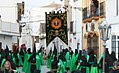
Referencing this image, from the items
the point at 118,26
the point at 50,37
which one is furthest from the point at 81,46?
the point at 50,37

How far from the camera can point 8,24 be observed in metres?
42.5

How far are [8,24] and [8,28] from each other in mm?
461

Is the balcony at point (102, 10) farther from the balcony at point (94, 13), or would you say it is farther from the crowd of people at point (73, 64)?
the crowd of people at point (73, 64)

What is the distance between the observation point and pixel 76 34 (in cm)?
4050

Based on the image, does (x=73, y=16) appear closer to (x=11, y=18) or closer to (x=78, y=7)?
(x=78, y=7)

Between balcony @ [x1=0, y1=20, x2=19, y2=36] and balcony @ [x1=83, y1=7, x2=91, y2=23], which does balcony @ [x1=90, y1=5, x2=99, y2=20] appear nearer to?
balcony @ [x1=83, y1=7, x2=91, y2=23]

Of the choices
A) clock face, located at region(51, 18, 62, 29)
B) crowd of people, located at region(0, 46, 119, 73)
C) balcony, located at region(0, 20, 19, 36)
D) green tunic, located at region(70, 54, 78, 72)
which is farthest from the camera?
balcony, located at region(0, 20, 19, 36)

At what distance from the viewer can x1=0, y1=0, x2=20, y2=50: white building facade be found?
41.9 metres

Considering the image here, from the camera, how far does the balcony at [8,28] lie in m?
41.5

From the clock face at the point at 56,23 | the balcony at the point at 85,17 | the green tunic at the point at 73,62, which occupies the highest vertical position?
the balcony at the point at 85,17

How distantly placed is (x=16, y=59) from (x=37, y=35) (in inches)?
1456

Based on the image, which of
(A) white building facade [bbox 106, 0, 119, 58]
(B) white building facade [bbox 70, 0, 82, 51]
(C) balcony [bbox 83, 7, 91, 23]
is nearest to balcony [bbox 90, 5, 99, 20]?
(C) balcony [bbox 83, 7, 91, 23]

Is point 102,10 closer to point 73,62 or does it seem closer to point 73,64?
point 73,62

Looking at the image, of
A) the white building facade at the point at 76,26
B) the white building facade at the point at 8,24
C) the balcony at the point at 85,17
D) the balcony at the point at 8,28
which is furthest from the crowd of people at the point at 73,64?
the white building facade at the point at 8,24
